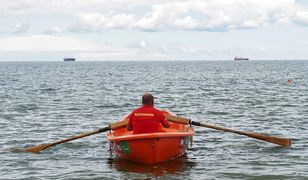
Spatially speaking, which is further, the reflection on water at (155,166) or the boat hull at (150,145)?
the reflection on water at (155,166)

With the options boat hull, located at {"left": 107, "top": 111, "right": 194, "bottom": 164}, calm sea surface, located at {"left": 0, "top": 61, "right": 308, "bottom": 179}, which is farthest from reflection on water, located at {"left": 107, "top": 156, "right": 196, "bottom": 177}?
boat hull, located at {"left": 107, "top": 111, "right": 194, "bottom": 164}

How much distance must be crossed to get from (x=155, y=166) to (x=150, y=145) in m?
0.71

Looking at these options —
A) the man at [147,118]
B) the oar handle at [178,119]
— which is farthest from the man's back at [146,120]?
the oar handle at [178,119]

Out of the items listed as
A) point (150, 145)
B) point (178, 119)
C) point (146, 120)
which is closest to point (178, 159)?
point (178, 119)

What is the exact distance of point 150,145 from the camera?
44.2ft

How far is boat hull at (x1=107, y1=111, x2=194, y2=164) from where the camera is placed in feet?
44.0

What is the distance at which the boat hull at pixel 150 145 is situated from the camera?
13.4m

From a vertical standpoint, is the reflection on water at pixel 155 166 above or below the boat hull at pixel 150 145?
below

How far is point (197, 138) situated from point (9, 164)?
6796mm

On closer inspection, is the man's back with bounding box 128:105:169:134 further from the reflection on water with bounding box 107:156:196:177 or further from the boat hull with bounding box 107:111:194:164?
the reflection on water with bounding box 107:156:196:177

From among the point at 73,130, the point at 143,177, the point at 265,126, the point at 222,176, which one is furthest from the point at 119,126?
the point at 265,126

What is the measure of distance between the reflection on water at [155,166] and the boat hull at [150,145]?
0.41 feet

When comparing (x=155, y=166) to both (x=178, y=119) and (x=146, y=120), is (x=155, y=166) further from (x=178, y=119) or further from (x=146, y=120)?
(x=178, y=119)

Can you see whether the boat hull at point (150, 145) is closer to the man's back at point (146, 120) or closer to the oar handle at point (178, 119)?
the man's back at point (146, 120)
